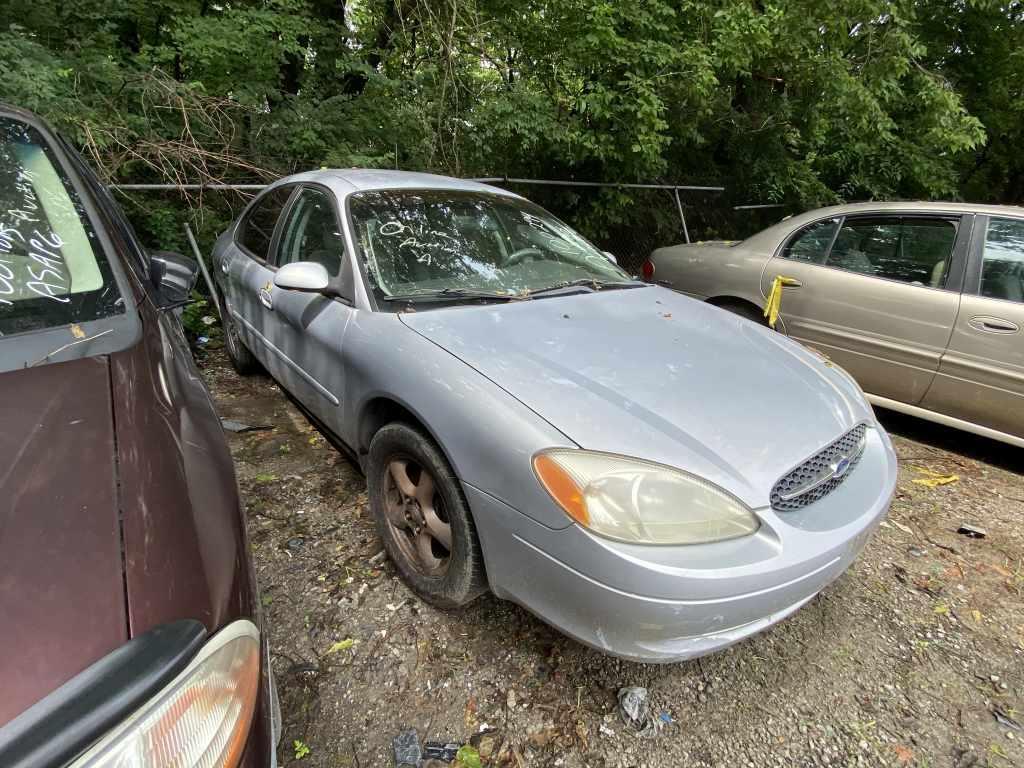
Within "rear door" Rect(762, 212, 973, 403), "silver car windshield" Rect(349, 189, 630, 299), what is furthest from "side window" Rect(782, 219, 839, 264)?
"silver car windshield" Rect(349, 189, 630, 299)

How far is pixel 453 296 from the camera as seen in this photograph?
2299 millimetres

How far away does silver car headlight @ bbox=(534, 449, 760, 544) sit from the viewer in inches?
56.6

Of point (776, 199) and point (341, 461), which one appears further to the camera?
point (776, 199)

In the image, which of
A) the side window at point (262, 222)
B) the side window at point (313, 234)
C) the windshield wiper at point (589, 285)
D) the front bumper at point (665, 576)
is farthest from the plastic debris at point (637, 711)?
the side window at point (262, 222)

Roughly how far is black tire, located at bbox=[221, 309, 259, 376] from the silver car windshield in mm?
1932

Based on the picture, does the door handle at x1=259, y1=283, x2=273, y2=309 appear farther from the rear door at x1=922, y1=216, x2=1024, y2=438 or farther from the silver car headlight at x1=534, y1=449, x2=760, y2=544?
the rear door at x1=922, y1=216, x2=1024, y2=438

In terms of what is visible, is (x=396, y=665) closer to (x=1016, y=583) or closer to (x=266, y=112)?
(x=1016, y=583)

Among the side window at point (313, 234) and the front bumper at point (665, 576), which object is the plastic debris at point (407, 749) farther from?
the side window at point (313, 234)

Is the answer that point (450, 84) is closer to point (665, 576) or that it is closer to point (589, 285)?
point (589, 285)

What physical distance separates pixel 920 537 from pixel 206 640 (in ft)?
10.2

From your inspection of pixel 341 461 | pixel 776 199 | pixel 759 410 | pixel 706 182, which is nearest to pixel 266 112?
pixel 341 461

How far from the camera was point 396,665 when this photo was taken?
1.89 metres

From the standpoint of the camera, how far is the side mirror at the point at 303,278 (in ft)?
7.52

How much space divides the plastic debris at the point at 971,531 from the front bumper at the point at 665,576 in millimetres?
1585
